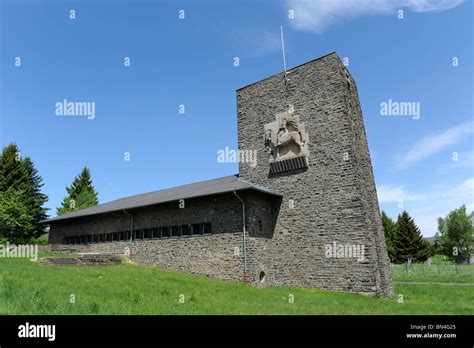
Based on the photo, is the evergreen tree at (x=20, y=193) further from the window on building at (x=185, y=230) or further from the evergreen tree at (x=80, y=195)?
the window on building at (x=185, y=230)

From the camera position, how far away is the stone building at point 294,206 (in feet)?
53.9

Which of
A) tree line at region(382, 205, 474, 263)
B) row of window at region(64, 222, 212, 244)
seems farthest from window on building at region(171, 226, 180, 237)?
tree line at region(382, 205, 474, 263)

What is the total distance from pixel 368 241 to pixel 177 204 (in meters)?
10.9

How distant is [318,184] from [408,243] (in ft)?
148

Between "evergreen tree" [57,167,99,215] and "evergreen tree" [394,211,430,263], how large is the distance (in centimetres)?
5063

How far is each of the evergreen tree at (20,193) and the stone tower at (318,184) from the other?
122ft

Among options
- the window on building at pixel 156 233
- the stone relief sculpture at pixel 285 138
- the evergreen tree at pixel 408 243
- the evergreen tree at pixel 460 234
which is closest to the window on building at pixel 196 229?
the window on building at pixel 156 233

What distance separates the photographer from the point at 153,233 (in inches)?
843

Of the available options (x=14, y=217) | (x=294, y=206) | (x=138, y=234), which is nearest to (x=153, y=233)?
(x=138, y=234)

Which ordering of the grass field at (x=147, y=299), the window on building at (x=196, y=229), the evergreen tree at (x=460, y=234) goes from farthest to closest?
the evergreen tree at (x=460, y=234) < the window on building at (x=196, y=229) < the grass field at (x=147, y=299)
